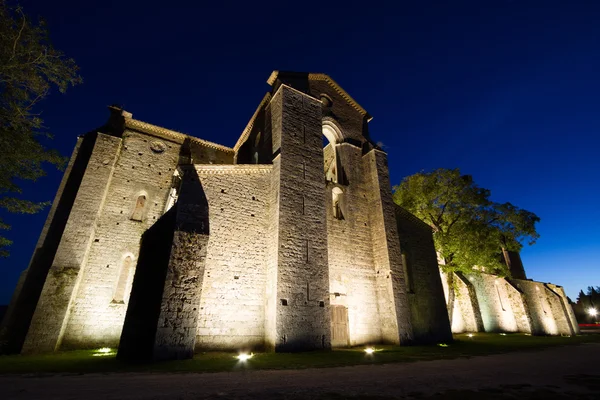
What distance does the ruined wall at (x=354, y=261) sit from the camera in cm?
1184

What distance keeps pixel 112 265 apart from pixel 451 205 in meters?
19.9

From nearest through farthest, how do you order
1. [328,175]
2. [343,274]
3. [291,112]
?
1. [343,274]
2. [291,112]
3. [328,175]

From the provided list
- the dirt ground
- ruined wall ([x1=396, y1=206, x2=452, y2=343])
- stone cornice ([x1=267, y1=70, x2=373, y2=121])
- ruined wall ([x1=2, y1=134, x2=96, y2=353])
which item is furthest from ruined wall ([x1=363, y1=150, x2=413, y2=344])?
ruined wall ([x1=2, y1=134, x2=96, y2=353])

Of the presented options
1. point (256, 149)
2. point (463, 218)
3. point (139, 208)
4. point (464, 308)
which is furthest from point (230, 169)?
point (464, 308)

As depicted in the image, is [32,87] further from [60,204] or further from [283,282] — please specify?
[283,282]

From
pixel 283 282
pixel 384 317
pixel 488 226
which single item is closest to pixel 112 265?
pixel 283 282

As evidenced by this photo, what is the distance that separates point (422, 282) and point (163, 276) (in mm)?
12309

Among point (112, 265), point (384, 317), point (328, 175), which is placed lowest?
point (384, 317)

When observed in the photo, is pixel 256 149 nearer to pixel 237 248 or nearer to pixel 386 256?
pixel 237 248

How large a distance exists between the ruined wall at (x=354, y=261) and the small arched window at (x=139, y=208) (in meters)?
9.63

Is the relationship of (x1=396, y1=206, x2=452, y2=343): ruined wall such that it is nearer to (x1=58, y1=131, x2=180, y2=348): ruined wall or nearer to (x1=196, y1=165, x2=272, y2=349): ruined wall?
(x1=196, y1=165, x2=272, y2=349): ruined wall

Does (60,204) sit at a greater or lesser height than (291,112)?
lesser

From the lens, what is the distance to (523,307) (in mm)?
19875

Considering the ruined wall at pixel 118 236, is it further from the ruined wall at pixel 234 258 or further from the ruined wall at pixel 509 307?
the ruined wall at pixel 509 307
